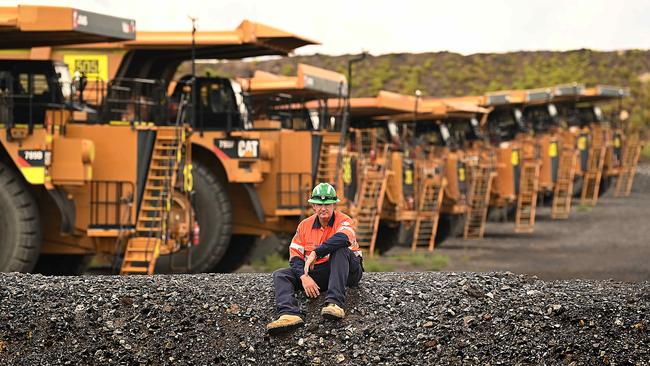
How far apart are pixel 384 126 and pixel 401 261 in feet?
19.4

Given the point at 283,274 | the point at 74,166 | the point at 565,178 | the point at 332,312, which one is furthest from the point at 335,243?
the point at 565,178

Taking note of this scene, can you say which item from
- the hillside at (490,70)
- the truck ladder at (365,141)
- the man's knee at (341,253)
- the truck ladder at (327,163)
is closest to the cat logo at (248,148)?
the truck ladder at (327,163)

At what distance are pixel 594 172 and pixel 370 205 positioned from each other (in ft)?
65.7

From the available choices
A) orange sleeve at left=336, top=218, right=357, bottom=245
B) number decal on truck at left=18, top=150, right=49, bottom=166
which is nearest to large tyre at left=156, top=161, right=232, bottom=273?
number decal on truck at left=18, top=150, right=49, bottom=166

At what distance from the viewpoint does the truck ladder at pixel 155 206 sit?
1769cm

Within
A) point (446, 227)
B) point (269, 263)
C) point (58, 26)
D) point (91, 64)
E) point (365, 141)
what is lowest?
point (446, 227)

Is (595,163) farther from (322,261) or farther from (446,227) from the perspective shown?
(322,261)

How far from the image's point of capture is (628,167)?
167 feet

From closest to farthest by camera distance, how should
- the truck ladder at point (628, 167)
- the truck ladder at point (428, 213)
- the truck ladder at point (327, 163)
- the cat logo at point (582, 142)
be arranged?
the truck ladder at point (327, 163) → the truck ladder at point (428, 213) → the cat logo at point (582, 142) → the truck ladder at point (628, 167)

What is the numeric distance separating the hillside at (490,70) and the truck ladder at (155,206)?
56.9 meters

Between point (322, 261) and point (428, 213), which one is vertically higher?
point (322, 261)

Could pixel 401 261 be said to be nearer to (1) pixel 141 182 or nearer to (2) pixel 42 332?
(1) pixel 141 182

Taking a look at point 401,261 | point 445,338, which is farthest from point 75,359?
point 401,261

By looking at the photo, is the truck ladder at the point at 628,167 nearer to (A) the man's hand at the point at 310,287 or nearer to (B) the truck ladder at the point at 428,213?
(B) the truck ladder at the point at 428,213
